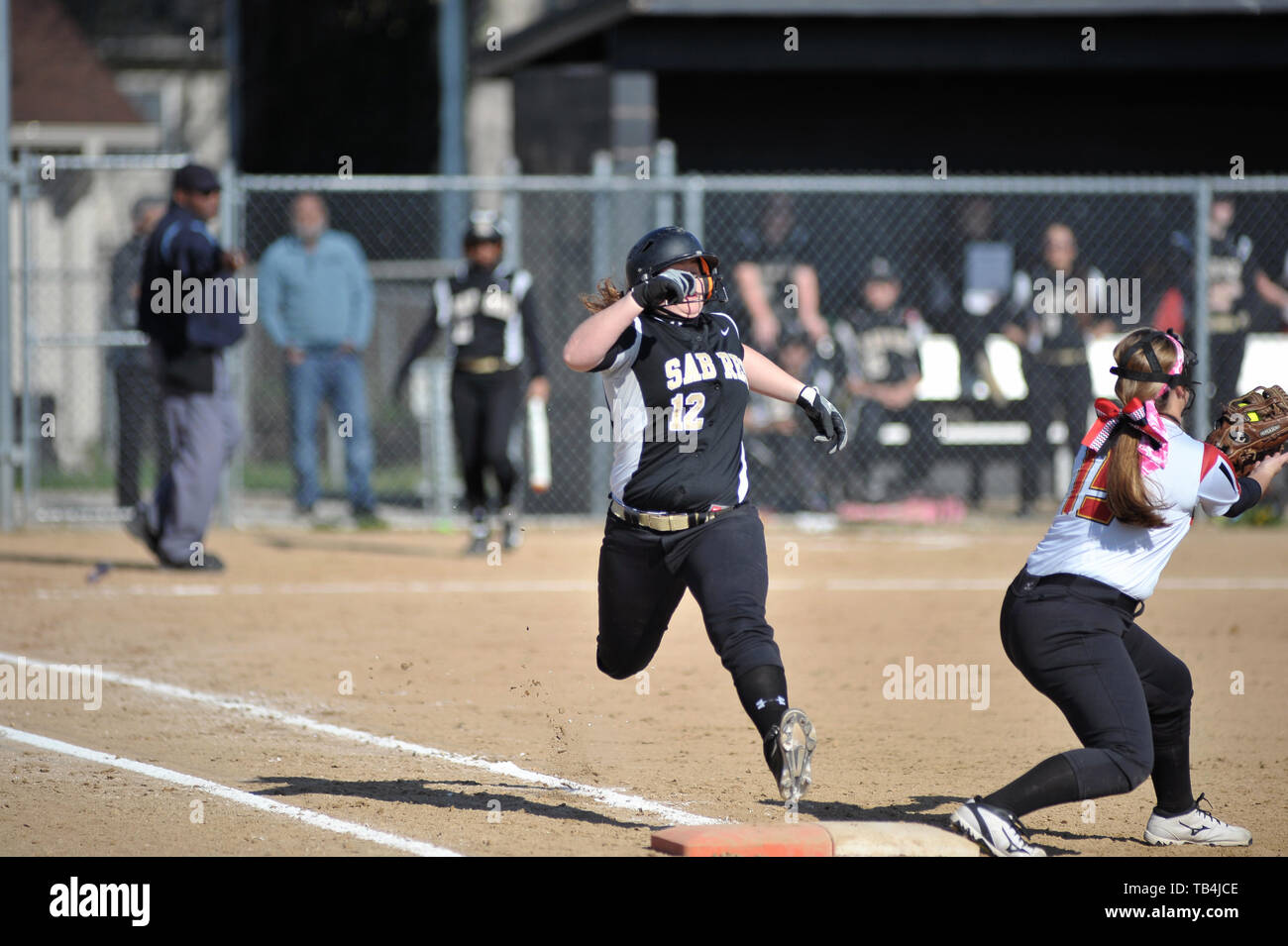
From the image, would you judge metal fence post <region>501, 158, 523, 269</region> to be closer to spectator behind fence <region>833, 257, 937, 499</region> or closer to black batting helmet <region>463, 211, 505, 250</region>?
black batting helmet <region>463, 211, 505, 250</region>

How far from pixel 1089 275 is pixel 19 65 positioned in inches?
703

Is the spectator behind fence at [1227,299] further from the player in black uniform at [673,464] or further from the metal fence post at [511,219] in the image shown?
the player in black uniform at [673,464]

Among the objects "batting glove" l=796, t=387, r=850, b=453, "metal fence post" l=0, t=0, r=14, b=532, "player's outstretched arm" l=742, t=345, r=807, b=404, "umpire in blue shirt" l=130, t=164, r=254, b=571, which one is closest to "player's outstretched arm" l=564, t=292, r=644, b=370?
"player's outstretched arm" l=742, t=345, r=807, b=404

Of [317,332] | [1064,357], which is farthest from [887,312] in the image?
[317,332]

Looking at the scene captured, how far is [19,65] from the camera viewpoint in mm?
25000

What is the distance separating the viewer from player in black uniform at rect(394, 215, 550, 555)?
1134 centimetres

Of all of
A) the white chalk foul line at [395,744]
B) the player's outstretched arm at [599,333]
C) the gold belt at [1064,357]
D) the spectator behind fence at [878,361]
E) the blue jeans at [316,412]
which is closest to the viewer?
the player's outstretched arm at [599,333]

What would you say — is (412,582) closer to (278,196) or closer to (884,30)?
(884,30)

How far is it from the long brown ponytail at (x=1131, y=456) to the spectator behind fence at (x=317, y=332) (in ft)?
29.4

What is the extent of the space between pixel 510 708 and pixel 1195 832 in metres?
3.04

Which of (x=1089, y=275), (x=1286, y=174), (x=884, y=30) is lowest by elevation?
(x=1089, y=275)

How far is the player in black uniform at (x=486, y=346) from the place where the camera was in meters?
11.3

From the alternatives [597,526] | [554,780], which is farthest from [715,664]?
[597,526]

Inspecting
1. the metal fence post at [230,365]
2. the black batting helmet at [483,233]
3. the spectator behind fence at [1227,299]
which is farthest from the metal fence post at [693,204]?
the spectator behind fence at [1227,299]
